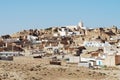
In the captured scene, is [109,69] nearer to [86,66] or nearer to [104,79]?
[86,66]

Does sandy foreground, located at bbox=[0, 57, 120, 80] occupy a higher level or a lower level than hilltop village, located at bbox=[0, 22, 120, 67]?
lower

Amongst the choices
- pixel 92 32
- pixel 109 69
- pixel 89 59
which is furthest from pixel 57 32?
pixel 109 69

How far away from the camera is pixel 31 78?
30.3 metres

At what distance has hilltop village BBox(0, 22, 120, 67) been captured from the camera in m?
58.3

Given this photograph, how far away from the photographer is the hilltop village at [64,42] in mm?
58312

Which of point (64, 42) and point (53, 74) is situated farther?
point (64, 42)

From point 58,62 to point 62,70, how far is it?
258 inches

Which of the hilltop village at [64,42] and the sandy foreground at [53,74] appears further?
the hilltop village at [64,42]

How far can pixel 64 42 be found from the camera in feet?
265

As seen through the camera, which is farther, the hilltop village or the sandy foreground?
the hilltop village

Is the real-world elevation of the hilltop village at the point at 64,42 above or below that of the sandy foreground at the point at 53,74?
above

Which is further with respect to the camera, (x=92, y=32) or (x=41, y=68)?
(x=92, y=32)

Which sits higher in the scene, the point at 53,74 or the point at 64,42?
the point at 64,42

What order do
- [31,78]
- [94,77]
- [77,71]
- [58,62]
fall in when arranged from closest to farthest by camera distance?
[31,78] < [94,77] < [77,71] < [58,62]
